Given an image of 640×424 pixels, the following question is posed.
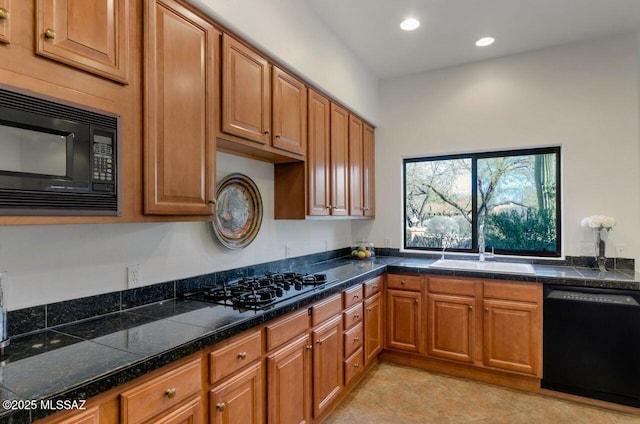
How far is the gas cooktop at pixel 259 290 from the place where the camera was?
1.85 metres

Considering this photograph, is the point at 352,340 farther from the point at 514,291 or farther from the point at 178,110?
the point at 178,110

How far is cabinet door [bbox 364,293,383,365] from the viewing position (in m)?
3.00

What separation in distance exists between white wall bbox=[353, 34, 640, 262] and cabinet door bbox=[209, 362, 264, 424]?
2.66 meters

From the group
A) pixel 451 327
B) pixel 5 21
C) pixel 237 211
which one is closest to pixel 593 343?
pixel 451 327

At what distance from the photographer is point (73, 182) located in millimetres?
1262

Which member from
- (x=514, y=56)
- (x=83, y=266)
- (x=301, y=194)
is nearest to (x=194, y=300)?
(x=83, y=266)

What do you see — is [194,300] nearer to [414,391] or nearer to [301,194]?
[301,194]

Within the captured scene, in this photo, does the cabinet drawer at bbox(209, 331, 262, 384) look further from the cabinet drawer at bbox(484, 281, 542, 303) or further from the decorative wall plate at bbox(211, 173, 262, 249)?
the cabinet drawer at bbox(484, 281, 542, 303)

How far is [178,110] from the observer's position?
1.68 metres

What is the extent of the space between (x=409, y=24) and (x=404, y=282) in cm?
231

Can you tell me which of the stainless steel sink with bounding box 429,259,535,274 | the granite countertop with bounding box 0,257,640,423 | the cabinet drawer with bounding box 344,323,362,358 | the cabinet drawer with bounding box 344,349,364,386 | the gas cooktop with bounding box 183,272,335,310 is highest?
the gas cooktop with bounding box 183,272,335,310

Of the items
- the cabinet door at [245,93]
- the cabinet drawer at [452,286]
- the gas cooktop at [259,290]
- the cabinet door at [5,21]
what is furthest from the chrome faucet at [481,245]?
the cabinet door at [5,21]

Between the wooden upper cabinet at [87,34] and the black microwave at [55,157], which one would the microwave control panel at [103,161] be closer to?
the black microwave at [55,157]

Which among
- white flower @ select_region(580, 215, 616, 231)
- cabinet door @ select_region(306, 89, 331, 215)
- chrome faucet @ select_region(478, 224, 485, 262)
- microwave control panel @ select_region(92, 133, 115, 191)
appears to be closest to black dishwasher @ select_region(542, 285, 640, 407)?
white flower @ select_region(580, 215, 616, 231)
